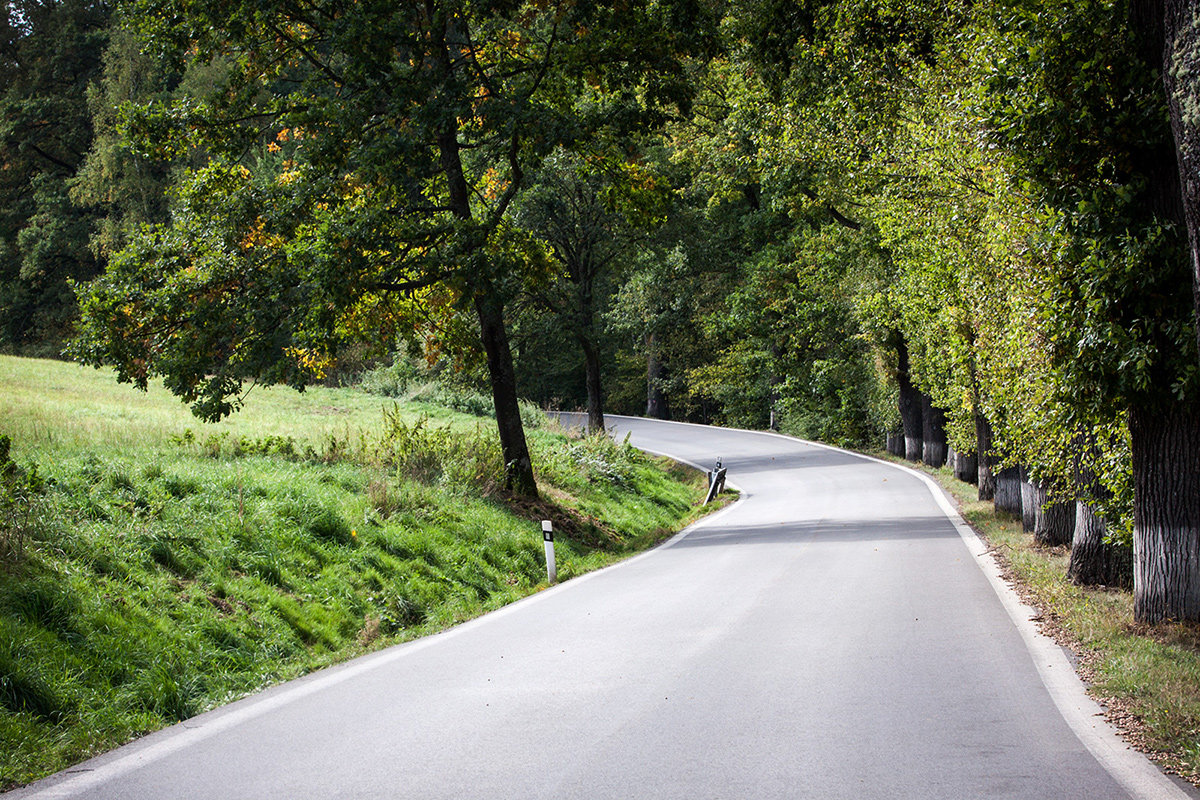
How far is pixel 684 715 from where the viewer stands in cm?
602

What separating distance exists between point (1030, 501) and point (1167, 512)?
262 inches

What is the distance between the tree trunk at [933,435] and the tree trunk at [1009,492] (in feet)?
43.3

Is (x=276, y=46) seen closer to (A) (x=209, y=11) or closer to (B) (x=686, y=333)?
(A) (x=209, y=11)

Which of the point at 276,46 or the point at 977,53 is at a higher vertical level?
the point at 276,46

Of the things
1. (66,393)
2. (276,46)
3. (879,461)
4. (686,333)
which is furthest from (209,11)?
(686,333)

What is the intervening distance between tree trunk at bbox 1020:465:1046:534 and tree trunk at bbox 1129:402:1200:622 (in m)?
5.62

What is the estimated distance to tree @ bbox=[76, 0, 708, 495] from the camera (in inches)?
571

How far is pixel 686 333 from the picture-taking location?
4481 cm

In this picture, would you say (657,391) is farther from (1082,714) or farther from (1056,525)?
(1082,714)

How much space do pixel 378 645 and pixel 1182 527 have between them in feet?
23.0

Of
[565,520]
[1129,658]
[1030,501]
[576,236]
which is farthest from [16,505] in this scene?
[576,236]

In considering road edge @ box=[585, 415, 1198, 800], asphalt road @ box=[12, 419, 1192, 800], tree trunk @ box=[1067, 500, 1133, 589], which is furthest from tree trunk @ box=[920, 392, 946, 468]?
tree trunk @ box=[1067, 500, 1133, 589]

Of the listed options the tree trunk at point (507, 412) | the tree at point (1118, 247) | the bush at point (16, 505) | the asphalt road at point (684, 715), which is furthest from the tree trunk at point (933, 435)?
the bush at point (16, 505)

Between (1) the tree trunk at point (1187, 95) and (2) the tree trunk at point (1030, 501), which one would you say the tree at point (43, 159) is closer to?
(2) the tree trunk at point (1030, 501)
